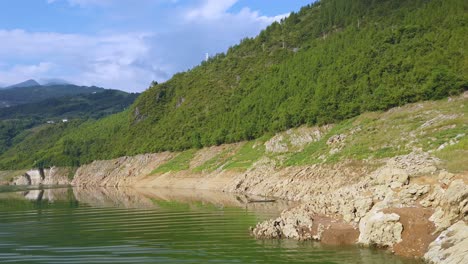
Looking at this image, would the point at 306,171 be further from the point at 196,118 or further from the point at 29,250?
the point at 196,118

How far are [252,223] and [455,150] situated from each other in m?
22.6

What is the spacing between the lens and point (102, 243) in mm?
35062

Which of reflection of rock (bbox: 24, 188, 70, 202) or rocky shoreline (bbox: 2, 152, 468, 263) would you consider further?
reflection of rock (bbox: 24, 188, 70, 202)

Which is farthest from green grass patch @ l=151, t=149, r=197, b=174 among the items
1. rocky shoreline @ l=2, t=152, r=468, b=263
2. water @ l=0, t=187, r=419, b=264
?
rocky shoreline @ l=2, t=152, r=468, b=263

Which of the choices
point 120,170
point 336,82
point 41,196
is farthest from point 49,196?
point 336,82

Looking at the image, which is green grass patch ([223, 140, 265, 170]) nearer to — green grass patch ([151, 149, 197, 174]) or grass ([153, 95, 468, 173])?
grass ([153, 95, 468, 173])

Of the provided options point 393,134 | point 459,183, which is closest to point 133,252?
point 459,183

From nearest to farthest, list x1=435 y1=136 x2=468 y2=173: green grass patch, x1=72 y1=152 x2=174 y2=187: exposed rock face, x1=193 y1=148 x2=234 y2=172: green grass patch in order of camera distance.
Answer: x1=435 y1=136 x2=468 y2=173: green grass patch → x1=193 y1=148 x2=234 y2=172: green grass patch → x1=72 y1=152 x2=174 y2=187: exposed rock face

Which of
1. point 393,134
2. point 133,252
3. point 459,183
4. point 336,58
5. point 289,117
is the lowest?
point 133,252

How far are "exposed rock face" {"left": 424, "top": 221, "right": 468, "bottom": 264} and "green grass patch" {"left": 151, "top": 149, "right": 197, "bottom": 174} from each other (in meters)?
101

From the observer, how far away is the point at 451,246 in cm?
2427

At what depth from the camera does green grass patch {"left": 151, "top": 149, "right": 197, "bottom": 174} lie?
5035 inches

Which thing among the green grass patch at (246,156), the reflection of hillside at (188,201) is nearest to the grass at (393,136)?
the green grass patch at (246,156)

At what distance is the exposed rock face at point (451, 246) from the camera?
22531 mm
